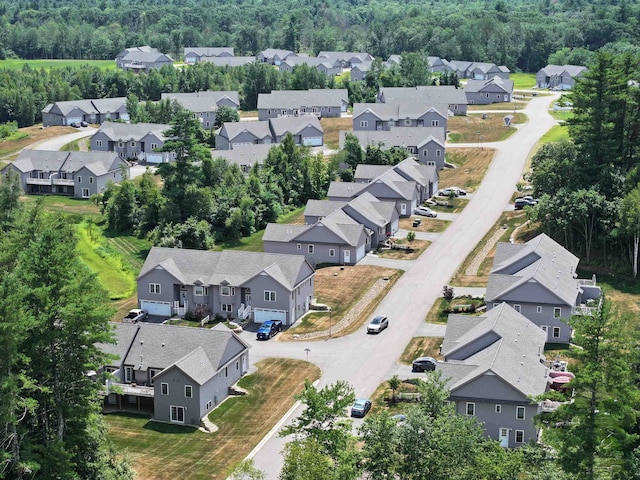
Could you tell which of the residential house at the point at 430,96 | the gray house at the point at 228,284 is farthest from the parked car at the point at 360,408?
the residential house at the point at 430,96

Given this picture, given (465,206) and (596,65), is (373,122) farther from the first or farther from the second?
(596,65)

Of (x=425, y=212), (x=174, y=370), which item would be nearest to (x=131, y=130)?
(x=425, y=212)

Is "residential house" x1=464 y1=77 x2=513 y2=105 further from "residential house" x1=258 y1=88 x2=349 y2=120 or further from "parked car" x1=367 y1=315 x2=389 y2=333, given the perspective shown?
"parked car" x1=367 y1=315 x2=389 y2=333

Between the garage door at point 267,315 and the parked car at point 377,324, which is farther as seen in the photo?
the garage door at point 267,315

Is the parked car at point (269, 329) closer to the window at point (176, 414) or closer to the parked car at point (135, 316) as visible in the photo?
the parked car at point (135, 316)

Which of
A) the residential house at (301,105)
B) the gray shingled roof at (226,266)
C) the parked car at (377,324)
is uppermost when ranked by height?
the residential house at (301,105)

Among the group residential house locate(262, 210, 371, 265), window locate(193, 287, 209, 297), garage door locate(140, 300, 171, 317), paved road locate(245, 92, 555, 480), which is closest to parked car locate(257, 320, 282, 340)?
paved road locate(245, 92, 555, 480)
